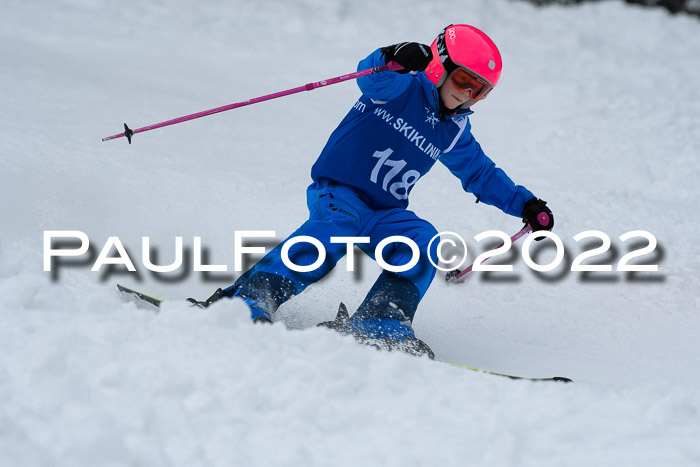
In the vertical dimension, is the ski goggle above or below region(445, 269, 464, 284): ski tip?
above

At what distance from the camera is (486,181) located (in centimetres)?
354

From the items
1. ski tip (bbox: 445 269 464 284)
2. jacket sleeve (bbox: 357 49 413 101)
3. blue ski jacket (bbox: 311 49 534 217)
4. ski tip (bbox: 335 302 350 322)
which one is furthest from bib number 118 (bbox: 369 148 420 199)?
ski tip (bbox: 445 269 464 284)

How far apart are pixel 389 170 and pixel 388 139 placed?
14 cm

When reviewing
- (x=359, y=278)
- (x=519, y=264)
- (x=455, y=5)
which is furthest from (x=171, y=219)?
(x=455, y=5)

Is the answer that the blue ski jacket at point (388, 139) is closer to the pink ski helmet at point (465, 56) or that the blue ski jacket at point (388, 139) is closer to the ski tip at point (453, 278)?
the pink ski helmet at point (465, 56)

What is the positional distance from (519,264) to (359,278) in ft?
3.35

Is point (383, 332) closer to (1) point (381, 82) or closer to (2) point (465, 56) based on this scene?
(1) point (381, 82)

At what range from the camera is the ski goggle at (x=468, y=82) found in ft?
9.83

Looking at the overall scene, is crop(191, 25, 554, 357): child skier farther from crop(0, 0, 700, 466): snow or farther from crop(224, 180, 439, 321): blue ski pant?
crop(0, 0, 700, 466): snow

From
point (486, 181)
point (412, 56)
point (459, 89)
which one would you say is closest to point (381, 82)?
point (412, 56)

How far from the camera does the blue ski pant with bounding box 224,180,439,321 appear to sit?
285 cm

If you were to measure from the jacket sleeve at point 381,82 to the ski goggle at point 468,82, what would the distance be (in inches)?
8.2
